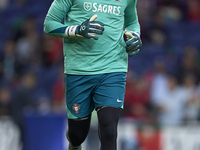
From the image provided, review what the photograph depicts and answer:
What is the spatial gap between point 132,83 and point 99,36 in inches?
205

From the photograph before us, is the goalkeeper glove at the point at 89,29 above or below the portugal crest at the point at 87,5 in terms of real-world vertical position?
below

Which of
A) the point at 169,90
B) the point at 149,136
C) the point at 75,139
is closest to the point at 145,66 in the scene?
A: the point at 169,90

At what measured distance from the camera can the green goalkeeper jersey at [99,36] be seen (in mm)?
4918

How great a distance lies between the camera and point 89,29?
466cm

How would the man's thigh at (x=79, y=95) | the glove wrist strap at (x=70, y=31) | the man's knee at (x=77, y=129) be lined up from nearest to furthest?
the glove wrist strap at (x=70, y=31) < the man's thigh at (x=79, y=95) < the man's knee at (x=77, y=129)

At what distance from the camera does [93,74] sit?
496cm

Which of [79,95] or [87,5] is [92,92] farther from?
[87,5]

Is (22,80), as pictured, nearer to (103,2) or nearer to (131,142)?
(131,142)

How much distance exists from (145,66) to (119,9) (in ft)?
21.2

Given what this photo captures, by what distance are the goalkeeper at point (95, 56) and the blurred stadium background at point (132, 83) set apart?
3.80 metres

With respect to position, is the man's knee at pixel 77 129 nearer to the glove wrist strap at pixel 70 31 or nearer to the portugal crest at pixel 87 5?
the glove wrist strap at pixel 70 31

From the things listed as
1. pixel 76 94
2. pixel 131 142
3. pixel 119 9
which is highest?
pixel 119 9

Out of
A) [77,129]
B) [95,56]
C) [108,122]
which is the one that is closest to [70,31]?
[95,56]

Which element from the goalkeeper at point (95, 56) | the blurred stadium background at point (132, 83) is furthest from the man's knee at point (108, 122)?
the blurred stadium background at point (132, 83)
